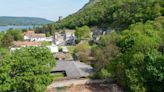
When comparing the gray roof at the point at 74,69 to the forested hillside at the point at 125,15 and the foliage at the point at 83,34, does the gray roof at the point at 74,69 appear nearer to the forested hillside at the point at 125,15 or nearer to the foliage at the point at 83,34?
the forested hillside at the point at 125,15

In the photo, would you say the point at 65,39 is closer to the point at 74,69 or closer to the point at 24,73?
the point at 74,69

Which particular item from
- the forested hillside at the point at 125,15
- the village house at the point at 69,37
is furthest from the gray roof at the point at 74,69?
the village house at the point at 69,37

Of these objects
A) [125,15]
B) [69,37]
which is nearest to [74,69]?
Result: [125,15]

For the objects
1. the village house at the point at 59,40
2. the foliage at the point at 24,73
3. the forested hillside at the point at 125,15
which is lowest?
the village house at the point at 59,40

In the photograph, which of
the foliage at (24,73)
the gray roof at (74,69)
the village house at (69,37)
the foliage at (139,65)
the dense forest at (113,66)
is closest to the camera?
the foliage at (24,73)

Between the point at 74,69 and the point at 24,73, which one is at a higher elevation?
the point at 24,73
